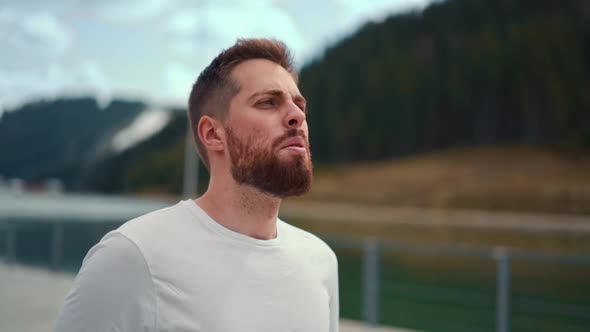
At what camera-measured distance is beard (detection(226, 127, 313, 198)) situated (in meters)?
1.09

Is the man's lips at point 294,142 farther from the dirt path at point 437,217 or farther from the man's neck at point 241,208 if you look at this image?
the dirt path at point 437,217

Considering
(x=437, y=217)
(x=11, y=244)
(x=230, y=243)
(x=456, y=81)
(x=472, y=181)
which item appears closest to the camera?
(x=230, y=243)

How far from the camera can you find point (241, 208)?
1.14 m

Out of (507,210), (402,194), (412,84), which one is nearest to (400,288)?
(507,210)

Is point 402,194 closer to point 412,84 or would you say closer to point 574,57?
point 412,84

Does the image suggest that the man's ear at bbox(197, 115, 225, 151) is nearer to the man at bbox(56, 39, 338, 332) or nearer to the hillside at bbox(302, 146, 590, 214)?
the man at bbox(56, 39, 338, 332)

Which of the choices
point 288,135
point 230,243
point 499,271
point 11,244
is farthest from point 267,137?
point 11,244

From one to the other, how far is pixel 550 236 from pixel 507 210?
2.52m

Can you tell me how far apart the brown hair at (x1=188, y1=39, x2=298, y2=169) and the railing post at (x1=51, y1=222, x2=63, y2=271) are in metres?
7.71

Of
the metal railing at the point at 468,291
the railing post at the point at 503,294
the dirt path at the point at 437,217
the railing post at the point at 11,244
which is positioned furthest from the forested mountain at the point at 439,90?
the railing post at the point at 503,294

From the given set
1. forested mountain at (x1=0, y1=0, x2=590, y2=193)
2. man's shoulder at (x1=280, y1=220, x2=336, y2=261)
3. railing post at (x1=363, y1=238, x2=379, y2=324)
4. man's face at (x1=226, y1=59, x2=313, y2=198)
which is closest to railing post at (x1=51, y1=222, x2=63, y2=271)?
railing post at (x1=363, y1=238, x2=379, y2=324)

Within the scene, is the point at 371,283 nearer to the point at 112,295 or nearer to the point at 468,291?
the point at 468,291

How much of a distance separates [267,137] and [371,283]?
15.6ft

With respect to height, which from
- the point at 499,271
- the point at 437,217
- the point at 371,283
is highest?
the point at 499,271
